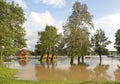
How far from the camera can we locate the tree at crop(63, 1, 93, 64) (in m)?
58.7

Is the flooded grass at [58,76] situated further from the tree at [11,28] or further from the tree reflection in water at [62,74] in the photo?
the tree at [11,28]

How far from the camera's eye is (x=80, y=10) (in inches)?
2440

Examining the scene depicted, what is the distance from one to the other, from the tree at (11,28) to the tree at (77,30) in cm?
2286

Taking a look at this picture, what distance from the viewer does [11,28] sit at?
36.2 meters

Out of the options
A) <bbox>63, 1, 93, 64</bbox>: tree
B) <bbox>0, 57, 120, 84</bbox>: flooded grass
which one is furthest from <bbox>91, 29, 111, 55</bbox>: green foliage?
<bbox>0, 57, 120, 84</bbox>: flooded grass

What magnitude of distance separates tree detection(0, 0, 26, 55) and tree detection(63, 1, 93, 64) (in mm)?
22865

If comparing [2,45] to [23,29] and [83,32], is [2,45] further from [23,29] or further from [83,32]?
[83,32]

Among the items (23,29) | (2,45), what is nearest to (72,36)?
(23,29)

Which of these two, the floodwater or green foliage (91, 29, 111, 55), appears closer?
the floodwater

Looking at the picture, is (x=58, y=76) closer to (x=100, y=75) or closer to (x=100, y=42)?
(x=100, y=75)

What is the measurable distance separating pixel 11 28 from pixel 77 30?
25.9 m

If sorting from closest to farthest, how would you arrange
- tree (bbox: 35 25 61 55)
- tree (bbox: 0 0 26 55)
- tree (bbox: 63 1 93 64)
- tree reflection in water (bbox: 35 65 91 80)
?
tree reflection in water (bbox: 35 65 91 80), tree (bbox: 0 0 26 55), tree (bbox: 63 1 93 64), tree (bbox: 35 25 61 55)

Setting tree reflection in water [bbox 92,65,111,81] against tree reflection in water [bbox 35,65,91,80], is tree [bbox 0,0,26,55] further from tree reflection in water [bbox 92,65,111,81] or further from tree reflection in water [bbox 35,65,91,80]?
tree reflection in water [bbox 92,65,111,81]

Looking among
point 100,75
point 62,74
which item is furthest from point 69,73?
point 100,75
